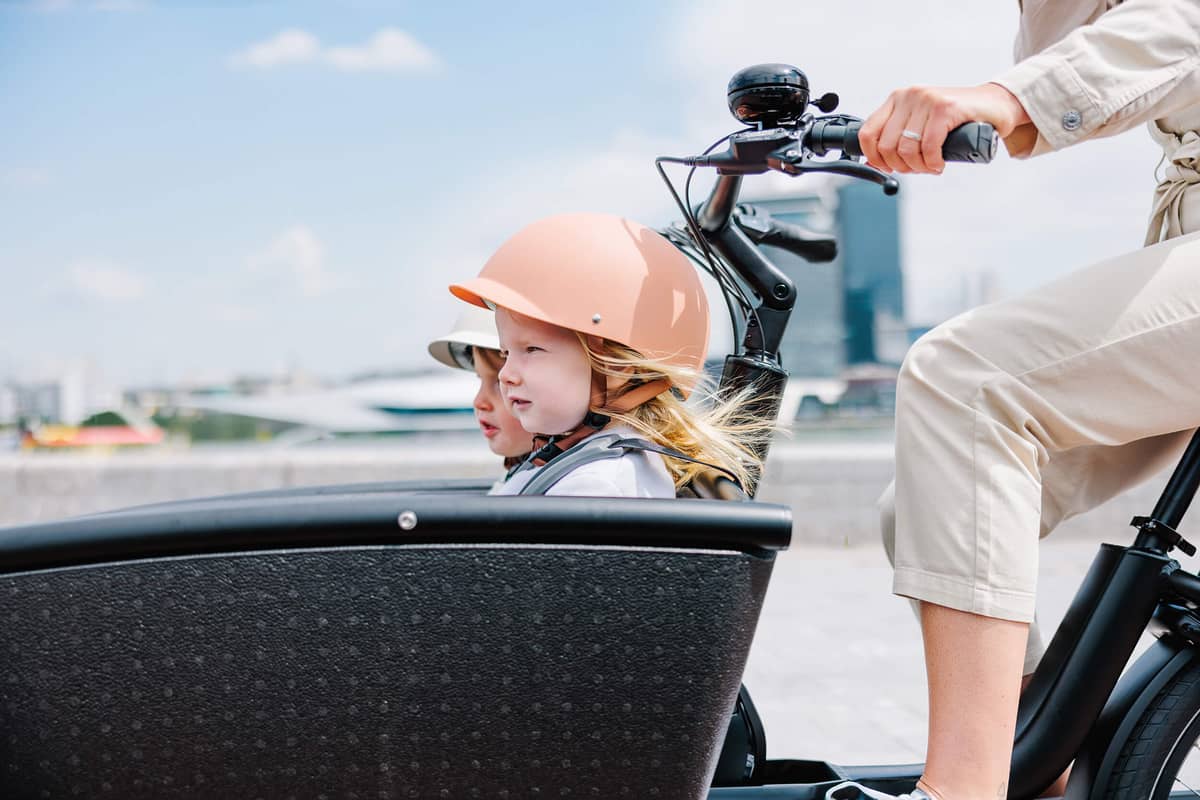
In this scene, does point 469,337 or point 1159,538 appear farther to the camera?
point 469,337

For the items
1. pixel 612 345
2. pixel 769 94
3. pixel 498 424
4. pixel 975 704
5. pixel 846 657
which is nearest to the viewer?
pixel 975 704

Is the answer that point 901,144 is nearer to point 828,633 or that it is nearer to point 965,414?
point 965,414

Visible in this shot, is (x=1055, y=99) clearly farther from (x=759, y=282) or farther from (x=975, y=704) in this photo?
(x=975, y=704)

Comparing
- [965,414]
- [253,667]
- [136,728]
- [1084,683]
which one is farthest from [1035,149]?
[136,728]

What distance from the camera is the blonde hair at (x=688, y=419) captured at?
1.39 m

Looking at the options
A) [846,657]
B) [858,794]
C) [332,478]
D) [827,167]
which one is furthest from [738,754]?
[332,478]

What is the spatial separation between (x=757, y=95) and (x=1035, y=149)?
1.01 ft

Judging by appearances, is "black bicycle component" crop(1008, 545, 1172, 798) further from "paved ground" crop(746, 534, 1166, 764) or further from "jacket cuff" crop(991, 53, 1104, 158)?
"paved ground" crop(746, 534, 1166, 764)

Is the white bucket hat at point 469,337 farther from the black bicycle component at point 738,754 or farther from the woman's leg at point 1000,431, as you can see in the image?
the woman's leg at point 1000,431

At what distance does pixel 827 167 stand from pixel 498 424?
999mm

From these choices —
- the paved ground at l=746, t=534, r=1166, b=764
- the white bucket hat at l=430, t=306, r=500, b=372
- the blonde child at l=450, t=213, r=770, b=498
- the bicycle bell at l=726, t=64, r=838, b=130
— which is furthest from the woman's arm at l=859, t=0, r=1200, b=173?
the paved ground at l=746, t=534, r=1166, b=764

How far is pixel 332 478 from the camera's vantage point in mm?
5395

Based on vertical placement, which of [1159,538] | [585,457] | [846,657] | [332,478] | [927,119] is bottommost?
[846,657]

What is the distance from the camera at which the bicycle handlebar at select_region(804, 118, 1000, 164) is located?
1.01 metres
